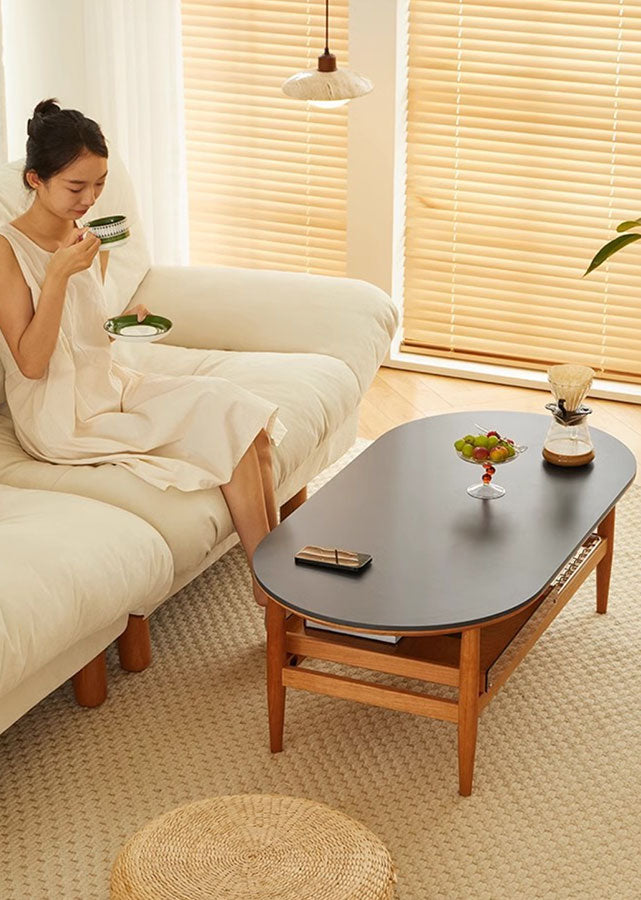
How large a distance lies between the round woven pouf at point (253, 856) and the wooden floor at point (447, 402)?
2.30 m

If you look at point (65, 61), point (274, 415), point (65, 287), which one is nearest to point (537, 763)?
point (274, 415)

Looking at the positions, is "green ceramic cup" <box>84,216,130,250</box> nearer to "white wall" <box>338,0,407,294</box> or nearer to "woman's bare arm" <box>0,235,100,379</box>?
"woman's bare arm" <box>0,235,100,379</box>

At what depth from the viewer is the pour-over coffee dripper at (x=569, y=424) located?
115 inches

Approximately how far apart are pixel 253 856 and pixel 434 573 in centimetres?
70

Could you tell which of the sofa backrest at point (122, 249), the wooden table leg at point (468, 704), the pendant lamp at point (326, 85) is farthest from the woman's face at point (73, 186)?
the wooden table leg at point (468, 704)

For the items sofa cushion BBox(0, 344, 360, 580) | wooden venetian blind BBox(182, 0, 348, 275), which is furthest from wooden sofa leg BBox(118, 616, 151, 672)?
wooden venetian blind BBox(182, 0, 348, 275)

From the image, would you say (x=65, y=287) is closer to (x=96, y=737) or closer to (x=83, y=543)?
(x=83, y=543)

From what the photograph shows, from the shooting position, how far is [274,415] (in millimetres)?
2994

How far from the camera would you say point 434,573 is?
245 cm

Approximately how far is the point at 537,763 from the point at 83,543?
3.25 ft

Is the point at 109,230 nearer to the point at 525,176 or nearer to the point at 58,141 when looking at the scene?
the point at 58,141

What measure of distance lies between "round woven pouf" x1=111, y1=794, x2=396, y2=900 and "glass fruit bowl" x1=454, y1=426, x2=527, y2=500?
3.07 feet

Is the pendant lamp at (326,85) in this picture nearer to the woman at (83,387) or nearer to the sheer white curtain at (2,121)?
the woman at (83,387)

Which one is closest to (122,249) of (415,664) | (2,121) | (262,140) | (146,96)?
(2,121)
